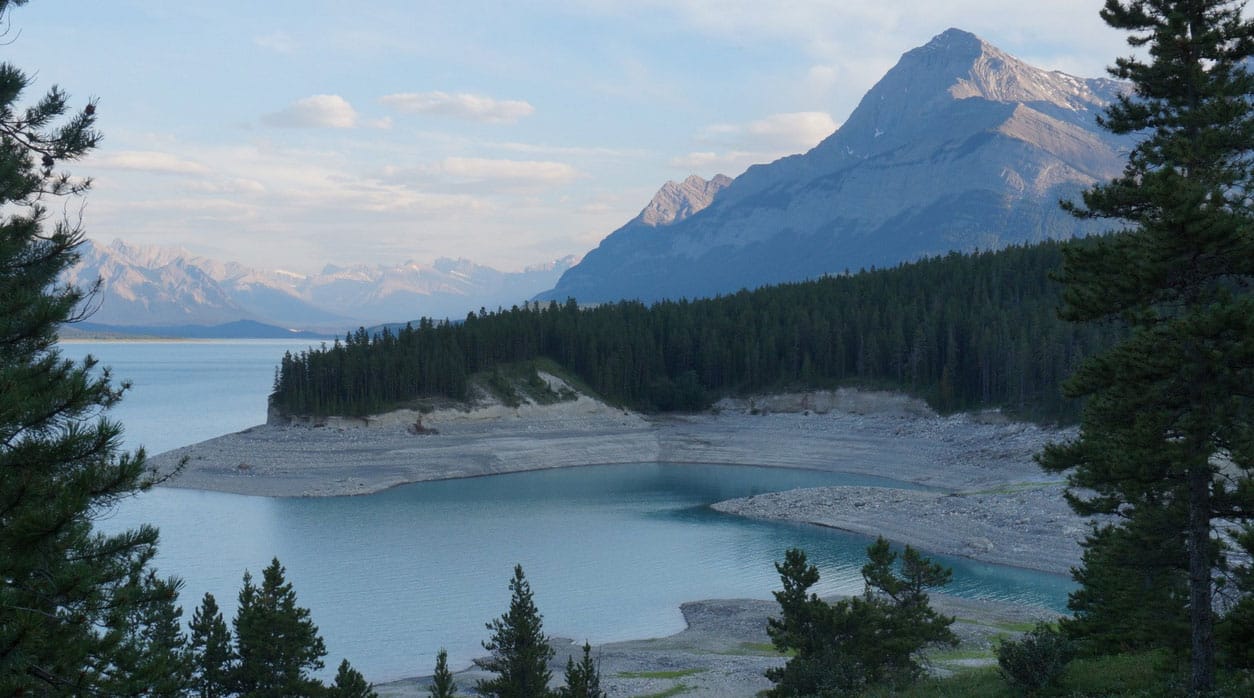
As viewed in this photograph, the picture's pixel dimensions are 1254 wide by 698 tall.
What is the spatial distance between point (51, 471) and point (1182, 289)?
19.6m

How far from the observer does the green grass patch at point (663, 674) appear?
35062mm

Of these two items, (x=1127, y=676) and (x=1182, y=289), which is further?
(x=1127, y=676)

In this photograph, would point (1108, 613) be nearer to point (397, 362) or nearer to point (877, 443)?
point (877, 443)

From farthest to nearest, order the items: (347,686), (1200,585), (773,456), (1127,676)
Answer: (773,456), (347,686), (1127,676), (1200,585)

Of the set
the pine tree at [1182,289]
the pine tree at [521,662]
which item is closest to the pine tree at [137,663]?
the pine tree at [521,662]

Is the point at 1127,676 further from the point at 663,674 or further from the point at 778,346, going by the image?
the point at 778,346

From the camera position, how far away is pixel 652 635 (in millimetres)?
44125

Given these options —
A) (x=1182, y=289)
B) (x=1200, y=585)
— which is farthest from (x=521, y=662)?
(x=1182, y=289)

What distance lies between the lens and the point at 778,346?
143 meters

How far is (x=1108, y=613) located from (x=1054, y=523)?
37.8 metres

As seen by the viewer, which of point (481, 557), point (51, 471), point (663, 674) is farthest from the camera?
point (481, 557)

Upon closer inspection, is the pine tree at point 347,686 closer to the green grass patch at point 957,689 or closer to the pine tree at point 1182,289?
the green grass patch at point 957,689

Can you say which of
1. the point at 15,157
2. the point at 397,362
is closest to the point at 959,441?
the point at 397,362

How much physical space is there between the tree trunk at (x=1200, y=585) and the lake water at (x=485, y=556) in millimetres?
29038
